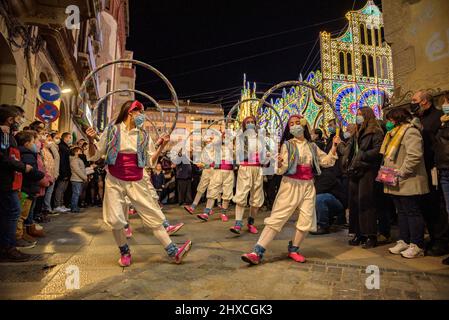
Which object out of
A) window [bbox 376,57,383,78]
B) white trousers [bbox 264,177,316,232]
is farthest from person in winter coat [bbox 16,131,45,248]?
window [bbox 376,57,383,78]

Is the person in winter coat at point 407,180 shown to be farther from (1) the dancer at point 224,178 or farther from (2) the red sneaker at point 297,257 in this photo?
(1) the dancer at point 224,178

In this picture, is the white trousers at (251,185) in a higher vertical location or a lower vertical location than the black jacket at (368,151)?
lower

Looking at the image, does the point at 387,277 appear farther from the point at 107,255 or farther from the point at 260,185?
the point at 107,255

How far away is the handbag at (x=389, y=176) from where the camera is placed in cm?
433

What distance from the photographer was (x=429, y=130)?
177 inches

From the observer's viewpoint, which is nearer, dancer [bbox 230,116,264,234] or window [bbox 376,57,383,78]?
dancer [bbox 230,116,264,234]

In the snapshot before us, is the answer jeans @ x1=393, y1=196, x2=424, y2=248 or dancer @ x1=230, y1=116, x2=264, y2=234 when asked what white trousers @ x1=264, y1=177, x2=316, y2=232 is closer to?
jeans @ x1=393, y1=196, x2=424, y2=248

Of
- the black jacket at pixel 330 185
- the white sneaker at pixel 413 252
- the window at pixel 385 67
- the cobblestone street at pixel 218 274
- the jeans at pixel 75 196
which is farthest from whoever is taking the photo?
the window at pixel 385 67

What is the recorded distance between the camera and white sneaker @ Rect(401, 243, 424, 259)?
4168 mm

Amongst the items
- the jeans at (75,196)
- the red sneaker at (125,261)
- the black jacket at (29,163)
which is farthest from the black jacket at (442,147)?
the jeans at (75,196)

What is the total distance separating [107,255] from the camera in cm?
424

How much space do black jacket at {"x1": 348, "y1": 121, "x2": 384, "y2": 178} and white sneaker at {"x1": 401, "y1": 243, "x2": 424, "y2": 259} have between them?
52.6 inches

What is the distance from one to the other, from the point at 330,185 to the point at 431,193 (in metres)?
2.10
